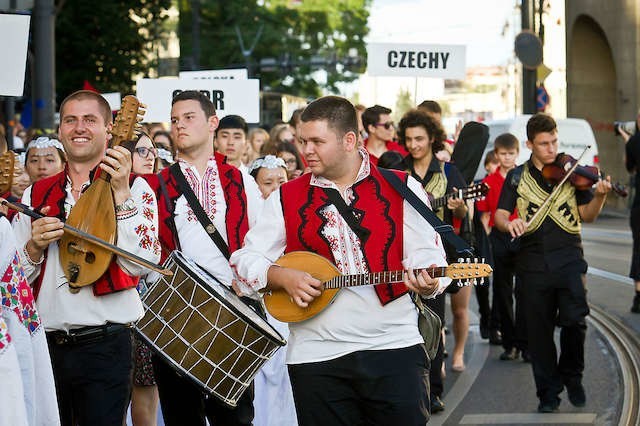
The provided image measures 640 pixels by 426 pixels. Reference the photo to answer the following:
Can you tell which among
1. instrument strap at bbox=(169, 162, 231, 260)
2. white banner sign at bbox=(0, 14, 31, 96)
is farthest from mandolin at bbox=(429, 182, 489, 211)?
white banner sign at bbox=(0, 14, 31, 96)

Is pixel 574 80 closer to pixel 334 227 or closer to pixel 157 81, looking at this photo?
pixel 157 81

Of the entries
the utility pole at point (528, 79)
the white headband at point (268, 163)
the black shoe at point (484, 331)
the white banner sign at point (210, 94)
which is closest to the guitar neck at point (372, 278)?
the white headband at point (268, 163)

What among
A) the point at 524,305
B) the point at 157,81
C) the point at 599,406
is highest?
the point at 157,81

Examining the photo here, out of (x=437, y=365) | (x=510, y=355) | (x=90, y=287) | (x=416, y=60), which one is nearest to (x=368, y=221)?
(x=90, y=287)

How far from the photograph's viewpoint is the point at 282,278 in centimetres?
544

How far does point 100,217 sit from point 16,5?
16.3ft

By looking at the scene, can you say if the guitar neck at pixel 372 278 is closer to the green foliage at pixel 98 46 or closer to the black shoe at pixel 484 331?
the black shoe at pixel 484 331

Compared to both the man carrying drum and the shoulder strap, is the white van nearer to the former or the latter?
the man carrying drum

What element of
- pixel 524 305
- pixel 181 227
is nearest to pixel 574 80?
pixel 524 305

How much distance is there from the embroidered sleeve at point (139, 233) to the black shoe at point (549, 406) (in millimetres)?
4085

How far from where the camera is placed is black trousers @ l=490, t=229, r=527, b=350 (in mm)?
11422

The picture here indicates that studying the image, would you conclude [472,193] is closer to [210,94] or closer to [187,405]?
[187,405]

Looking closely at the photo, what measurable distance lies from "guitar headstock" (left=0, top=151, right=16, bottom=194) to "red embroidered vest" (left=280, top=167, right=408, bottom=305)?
3.80ft

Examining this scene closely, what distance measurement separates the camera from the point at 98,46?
33062 millimetres
